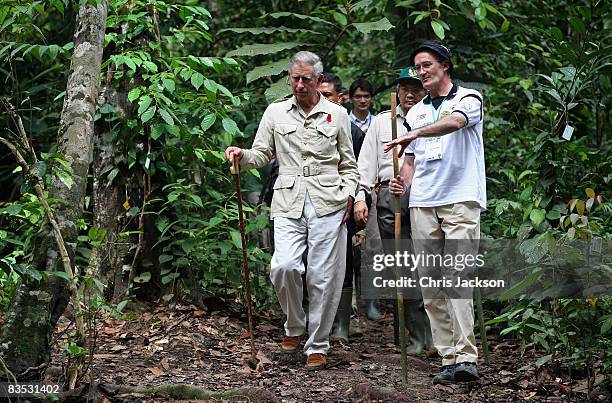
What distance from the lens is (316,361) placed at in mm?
6074

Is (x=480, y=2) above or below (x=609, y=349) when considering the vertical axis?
above

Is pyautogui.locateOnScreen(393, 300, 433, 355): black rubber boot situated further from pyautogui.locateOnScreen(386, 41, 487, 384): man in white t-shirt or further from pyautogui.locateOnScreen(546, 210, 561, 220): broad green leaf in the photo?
pyautogui.locateOnScreen(546, 210, 561, 220): broad green leaf

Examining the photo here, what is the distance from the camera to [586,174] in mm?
6961

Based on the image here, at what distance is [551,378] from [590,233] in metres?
1.01

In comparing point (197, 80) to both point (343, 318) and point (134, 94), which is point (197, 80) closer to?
point (134, 94)

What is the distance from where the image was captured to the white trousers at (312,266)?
6.10m

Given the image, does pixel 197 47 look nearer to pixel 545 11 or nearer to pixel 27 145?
pixel 545 11

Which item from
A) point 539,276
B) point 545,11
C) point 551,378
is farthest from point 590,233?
point 545,11

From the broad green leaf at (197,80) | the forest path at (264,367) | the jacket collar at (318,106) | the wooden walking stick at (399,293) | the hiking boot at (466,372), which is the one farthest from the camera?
the broad green leaf at (197,80)

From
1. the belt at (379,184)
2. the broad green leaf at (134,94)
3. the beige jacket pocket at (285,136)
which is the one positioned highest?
the broad green leaf at (134,94)

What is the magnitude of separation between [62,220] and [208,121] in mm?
2381

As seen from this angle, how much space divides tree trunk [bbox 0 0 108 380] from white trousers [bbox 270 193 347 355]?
171 cm

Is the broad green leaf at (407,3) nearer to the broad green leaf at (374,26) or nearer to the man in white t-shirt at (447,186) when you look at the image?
the broad green leaf at (374,26)

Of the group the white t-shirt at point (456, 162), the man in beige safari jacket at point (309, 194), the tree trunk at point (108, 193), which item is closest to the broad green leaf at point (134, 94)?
the tree trunk at point (108, 193)
